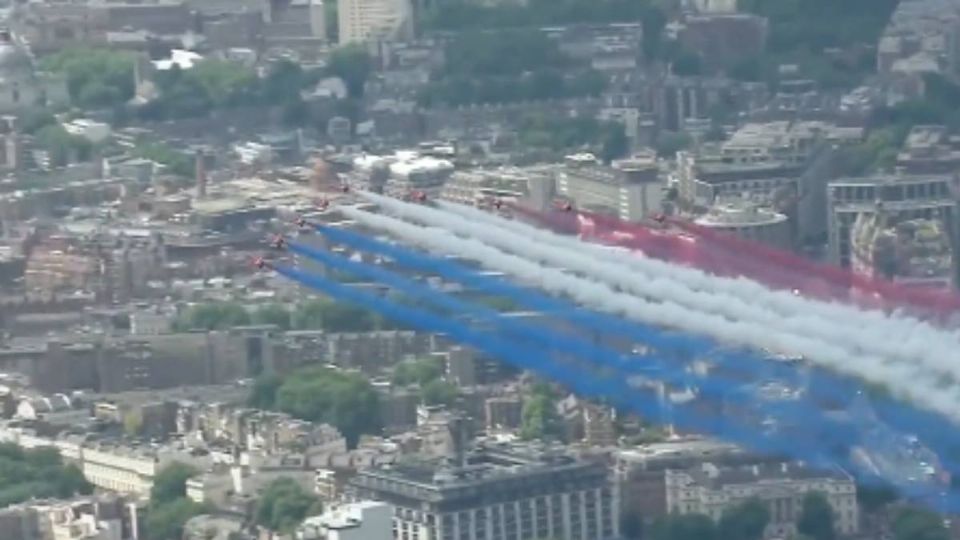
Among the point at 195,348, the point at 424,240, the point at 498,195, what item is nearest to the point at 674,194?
the point at 498,195

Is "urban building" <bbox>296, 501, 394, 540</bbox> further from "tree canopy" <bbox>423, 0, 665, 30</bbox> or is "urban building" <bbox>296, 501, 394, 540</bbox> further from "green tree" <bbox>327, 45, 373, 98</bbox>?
"tree canopy" <bbox>423, 0, 665, 30</bbox>

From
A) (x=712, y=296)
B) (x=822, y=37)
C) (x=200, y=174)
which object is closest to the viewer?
(x=712, y=296)

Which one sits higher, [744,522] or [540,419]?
[744,522]

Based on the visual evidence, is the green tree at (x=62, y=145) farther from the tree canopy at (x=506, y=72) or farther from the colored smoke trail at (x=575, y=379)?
the colored smoke trail at (x=575, y=379)

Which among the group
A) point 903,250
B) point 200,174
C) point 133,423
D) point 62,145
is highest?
point 903,250

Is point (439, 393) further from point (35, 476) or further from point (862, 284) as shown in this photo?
point (862, 284)

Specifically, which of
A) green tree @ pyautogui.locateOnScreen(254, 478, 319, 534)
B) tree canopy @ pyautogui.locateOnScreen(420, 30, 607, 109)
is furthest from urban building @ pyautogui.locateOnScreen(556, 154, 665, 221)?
green tree @ pyautogui.locateOnScreen(254, 478, 319, 534)

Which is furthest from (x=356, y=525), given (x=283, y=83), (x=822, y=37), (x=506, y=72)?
(x=822, y=37)
